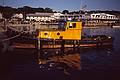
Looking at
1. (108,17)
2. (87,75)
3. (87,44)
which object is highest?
(108,17)

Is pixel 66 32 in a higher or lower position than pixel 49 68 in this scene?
higher

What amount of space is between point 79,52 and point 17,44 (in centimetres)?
1103

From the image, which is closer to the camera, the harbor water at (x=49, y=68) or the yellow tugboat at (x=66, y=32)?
the harbor water at (x=49, y=68)

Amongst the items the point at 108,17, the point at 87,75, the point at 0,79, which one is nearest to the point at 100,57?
the point at 87,75

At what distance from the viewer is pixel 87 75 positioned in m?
25.3

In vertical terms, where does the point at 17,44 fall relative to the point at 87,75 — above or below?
above

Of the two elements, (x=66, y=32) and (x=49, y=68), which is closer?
(x=49, y=68)

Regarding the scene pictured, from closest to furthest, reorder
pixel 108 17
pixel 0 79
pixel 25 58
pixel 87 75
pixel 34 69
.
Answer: pixel 0 79 < pixel 87 75 < pixel 34 69 < pixel 25 58 < pixel 108 17

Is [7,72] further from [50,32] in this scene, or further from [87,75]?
[50,32]

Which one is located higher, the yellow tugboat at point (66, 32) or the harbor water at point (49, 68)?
the yellow tugboat at point (66, 32)

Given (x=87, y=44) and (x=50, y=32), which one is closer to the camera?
(x=50, y=32)

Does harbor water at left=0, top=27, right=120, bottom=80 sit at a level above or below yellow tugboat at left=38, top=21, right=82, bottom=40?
below

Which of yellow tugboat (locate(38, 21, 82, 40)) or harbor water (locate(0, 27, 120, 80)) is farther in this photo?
yellow tugboat (locate(38, 21, 82, 40))

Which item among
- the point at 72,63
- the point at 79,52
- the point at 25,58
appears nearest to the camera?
the point at 72,63
